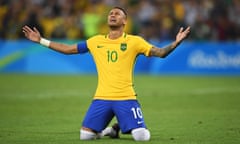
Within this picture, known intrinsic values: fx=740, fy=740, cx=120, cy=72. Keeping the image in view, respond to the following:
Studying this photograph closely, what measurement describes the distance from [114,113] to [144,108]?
19.3 ft

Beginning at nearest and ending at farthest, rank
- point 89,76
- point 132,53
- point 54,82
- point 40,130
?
point 132,53
point 40,130
point 54,82
point 89,76

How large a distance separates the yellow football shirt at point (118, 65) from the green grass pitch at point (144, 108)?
0.76 metres

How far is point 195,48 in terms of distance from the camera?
2909 centimetres

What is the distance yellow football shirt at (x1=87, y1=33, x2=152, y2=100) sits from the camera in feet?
A: 38.2

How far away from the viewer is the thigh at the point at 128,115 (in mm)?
11492

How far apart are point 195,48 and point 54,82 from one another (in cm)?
657

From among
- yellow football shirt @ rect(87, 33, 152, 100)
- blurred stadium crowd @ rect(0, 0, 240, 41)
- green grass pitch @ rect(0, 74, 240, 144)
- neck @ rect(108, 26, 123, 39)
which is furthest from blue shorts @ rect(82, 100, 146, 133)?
blurred stadium crowd @ rect(0, 0, 240, 41)

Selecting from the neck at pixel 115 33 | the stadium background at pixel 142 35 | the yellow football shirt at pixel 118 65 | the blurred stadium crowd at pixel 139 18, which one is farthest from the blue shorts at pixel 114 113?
the blurred stadium crowd at pixel 139 18

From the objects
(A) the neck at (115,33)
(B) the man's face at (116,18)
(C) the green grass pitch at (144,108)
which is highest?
(B) the man's face at (116,18)

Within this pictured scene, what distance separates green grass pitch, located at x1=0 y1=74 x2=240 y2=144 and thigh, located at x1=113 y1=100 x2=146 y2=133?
276mm

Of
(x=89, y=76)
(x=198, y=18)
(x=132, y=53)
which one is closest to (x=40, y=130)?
(x=132, y=53)

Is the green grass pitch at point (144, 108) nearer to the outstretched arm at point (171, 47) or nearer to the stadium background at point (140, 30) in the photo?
the stadium background at point (140, 30)

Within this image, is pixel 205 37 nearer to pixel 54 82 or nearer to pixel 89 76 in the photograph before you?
pixel 89 76

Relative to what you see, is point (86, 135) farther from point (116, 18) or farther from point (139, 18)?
point (139, 18)
